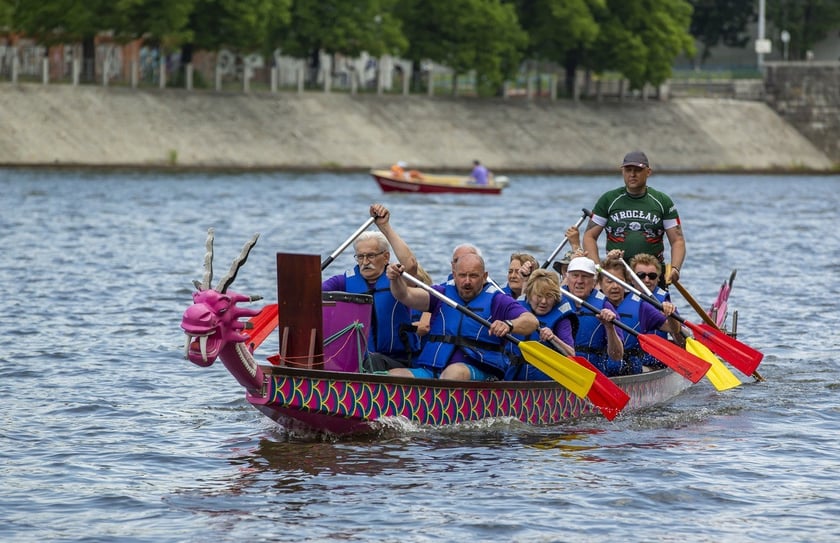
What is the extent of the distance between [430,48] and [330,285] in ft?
211

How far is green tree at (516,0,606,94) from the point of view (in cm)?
8050

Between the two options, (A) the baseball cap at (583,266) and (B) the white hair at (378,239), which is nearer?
(B) the white hair at (378,239)

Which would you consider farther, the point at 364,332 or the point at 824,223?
the point at 824,223

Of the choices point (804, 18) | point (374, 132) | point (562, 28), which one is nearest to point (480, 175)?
point (374, 132)

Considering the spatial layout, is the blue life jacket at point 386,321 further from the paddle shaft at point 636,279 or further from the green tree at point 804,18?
the green tree at point 804,18

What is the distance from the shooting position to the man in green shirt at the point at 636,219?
1664 cm

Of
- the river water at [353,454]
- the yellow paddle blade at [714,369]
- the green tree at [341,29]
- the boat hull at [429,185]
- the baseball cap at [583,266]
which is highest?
the green tree at [341,29]

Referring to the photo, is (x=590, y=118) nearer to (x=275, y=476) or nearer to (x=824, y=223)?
(x=824, y=223)

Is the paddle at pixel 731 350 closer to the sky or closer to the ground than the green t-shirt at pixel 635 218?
closer to the ground

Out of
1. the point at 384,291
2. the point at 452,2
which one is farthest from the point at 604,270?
the point at 452,2

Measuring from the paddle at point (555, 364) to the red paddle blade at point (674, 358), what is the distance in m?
1.26

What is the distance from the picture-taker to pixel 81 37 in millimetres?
67688

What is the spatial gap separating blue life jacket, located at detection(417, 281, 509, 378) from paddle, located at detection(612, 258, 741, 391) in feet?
5.59

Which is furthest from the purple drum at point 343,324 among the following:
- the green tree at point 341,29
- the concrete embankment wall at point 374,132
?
the green tree at point 341,29
